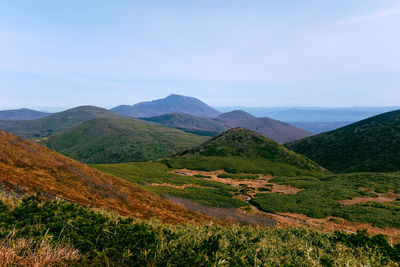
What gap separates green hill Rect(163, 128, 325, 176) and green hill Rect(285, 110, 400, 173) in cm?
1730

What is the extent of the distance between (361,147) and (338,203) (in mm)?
66980

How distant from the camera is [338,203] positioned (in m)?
31.9

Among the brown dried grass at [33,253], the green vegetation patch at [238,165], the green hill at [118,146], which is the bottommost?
the green hill at [118,146]

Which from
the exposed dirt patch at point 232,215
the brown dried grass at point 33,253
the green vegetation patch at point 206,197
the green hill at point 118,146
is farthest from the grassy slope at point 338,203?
the green hill at point 118,146

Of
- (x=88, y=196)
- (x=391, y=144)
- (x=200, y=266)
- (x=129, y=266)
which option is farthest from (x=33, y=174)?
(x=391, y=144)

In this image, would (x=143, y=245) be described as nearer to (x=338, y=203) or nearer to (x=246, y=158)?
(x=338, y=203)

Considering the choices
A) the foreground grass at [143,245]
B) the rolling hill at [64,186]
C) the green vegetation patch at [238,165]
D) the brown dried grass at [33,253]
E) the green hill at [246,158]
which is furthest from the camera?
the green hill at [246,158]

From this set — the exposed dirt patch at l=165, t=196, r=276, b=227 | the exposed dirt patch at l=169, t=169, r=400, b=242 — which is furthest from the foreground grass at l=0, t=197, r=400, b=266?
the exposed dirt patch at l=165, t=196, r=276, b=227

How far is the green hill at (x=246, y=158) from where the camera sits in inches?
2420

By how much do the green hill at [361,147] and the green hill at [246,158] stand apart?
17301 millimetres

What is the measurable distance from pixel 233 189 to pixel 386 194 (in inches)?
1085

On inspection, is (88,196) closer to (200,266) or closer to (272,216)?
(200,266)

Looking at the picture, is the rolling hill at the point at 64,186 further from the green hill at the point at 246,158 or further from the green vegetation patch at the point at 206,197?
the green hill at the point at 246,158

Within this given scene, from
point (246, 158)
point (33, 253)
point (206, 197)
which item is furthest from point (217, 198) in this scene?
point (246, 158)
